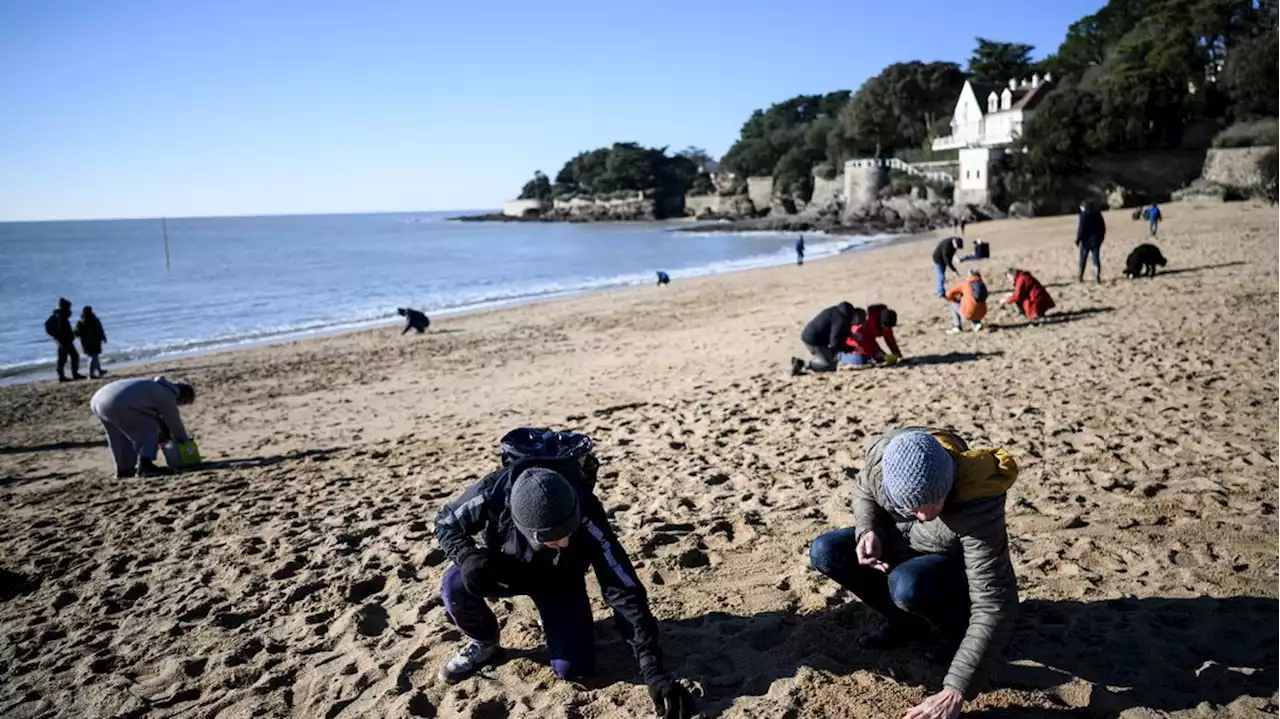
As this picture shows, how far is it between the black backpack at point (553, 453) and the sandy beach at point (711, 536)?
2.75 ft

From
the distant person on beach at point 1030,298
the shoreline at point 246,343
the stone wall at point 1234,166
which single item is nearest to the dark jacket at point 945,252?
the distant person on beach at point 1030,298

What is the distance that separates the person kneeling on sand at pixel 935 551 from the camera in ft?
7.72

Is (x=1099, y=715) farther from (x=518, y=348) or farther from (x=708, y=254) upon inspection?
(x=708, y=254)

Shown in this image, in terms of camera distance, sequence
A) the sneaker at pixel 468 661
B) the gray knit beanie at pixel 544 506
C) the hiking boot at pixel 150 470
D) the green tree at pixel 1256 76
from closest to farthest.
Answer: the gray knit beanie at pixel 544 506 < the sneaker at pixel 468 661 < the hiking boot at pixel 150 470 < the green tree at pixel 1256 76

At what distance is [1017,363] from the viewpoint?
26.2ft

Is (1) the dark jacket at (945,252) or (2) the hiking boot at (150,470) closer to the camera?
(2) the hiking boot at (150,470)

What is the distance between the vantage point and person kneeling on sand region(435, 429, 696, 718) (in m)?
2.64

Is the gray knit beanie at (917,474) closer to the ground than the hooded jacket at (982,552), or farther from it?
farther from it

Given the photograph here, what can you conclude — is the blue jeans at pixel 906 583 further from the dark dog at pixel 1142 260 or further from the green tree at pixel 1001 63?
the green tree at pixel 1001 63

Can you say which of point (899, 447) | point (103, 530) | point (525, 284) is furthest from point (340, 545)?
point (525, 284)

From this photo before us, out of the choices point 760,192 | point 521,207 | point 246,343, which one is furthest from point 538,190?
point 246,343

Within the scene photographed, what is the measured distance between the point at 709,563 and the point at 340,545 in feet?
7.44

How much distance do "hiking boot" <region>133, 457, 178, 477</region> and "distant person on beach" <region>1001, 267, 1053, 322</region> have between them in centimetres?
1028

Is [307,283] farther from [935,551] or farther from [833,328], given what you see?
[935,551]
